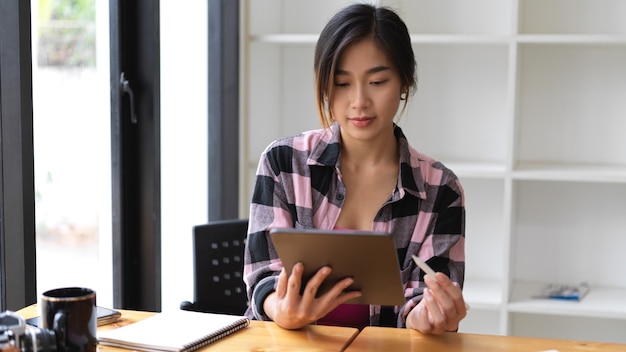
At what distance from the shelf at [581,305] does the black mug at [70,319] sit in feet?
6.03

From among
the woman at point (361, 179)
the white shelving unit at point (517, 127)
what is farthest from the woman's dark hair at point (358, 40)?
the white shelving unit at point (517, 127)

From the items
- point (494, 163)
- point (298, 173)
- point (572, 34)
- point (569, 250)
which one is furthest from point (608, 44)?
point (298, 173)

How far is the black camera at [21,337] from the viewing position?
1.21 meters

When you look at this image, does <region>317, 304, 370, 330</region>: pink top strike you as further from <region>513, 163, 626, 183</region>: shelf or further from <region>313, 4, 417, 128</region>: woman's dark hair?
<region>513, 163, 626, 183</region>: shelf

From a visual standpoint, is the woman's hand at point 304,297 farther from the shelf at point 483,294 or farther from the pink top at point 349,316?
the shelf at point 483,294

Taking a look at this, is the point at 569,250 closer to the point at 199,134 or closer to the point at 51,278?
the point at 199,134

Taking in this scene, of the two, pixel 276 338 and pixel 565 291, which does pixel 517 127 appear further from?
pixel 276 338

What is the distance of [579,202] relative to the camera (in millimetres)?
3057

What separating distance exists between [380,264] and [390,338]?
0.17 m

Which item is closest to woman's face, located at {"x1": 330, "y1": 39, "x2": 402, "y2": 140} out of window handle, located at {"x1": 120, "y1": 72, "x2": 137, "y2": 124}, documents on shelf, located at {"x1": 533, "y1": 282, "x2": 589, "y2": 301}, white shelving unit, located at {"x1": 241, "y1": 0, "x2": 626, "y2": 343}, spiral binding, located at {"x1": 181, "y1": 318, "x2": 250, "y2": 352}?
spiral binding, located at {"x1": 181, "y1": 318, "x2": 250, "y2": 352}

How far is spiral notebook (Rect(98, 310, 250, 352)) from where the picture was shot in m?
1.44

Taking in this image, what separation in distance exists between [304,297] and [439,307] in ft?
0.85

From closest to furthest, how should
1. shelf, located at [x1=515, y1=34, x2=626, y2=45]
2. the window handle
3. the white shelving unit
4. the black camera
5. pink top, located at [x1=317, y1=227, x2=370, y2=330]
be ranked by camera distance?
the black camera
pink top, located at [x1=317, y1=227, x2=370, y2=330]
the window handle
shelf, located at [x1=515, y1=34, x2=626, y2=45]
the white shelving unit

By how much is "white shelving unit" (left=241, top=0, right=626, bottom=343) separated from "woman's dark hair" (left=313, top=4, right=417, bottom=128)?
39.6 inches
